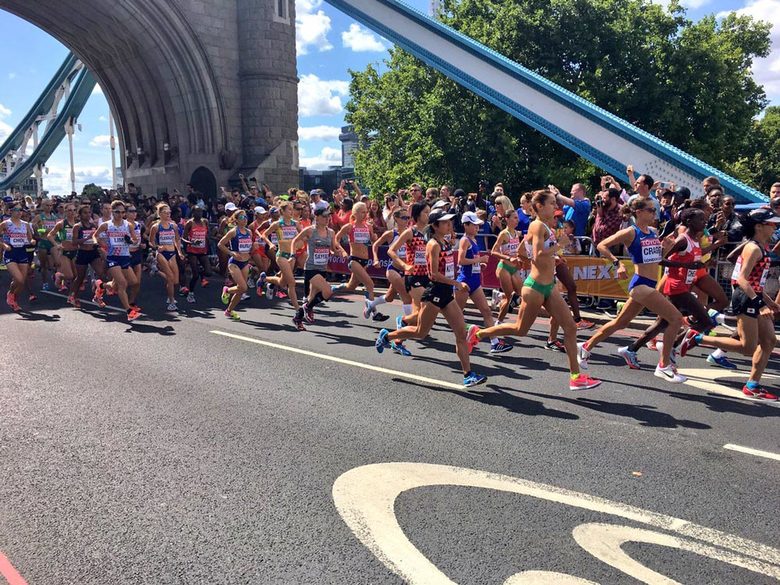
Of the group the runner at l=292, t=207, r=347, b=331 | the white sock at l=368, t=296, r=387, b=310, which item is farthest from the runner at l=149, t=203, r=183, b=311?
the white sock at l=368, t=296, r=387, b=310

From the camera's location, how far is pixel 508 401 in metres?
6.30

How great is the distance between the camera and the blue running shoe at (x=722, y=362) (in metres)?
7.77

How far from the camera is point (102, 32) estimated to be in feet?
107

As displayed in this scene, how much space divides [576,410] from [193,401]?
387cm

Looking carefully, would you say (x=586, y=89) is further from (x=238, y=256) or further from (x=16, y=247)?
(x=16, y=247)

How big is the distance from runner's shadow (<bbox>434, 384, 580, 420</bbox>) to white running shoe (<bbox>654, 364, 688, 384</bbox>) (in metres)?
1.82

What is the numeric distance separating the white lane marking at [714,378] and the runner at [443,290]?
2.46m

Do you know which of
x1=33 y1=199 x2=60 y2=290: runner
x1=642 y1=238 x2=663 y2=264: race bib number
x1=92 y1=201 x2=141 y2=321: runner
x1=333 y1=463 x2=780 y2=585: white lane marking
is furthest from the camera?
x1=33 y1=199 x2=60 y2=290: runner

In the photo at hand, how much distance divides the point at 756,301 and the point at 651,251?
117cm

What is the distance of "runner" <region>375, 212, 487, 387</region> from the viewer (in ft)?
22.0

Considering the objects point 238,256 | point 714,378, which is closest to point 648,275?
point 714,378

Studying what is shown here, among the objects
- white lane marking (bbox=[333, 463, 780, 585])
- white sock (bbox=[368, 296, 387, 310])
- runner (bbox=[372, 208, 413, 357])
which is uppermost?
runner (bbox=[372, 208, 413, 357])

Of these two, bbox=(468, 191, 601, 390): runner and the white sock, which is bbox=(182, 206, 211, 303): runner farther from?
bbox=(468, 191, 601, 390): runner

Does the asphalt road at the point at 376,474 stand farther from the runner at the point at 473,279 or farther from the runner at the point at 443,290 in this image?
the runner at the point at 473,279
